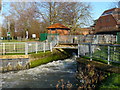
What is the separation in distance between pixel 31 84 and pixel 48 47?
912 cm

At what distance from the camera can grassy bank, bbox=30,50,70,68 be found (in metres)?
13.8

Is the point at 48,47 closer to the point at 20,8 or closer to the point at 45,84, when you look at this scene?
the point at 45,84

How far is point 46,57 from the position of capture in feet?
51.8

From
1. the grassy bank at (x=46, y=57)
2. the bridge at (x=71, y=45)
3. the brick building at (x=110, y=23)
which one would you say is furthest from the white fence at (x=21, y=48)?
the brick building at (x=110, y=23)

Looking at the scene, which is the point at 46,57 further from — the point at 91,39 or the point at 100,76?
the point at 91,39

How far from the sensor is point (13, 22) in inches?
1881

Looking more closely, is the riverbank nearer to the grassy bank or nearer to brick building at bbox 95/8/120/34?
the grassy bank

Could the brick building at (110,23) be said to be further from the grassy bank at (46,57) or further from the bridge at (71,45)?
the grassy bank at (46,57)

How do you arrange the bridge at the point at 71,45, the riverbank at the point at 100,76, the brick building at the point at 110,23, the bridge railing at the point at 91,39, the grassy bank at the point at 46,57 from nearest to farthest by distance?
the riverbank at the point at 100,76 < the bridge at the point at 71,45 < the grassy bank at the point at 46,57 < the bridge railing at the point at 91,39 < the brick building at the point at 110,23

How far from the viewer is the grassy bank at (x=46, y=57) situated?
45.4 feet

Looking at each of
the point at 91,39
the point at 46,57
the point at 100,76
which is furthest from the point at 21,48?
the point at 91,39

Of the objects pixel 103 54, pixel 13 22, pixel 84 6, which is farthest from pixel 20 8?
pixel 103 54

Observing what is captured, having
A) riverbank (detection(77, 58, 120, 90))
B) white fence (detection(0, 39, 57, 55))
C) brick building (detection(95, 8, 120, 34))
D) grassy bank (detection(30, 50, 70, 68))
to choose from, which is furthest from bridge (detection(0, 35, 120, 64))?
brick building (detection(95, 8, 120, 34))

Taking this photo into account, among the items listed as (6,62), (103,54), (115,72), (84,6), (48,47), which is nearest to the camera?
(115,72)
